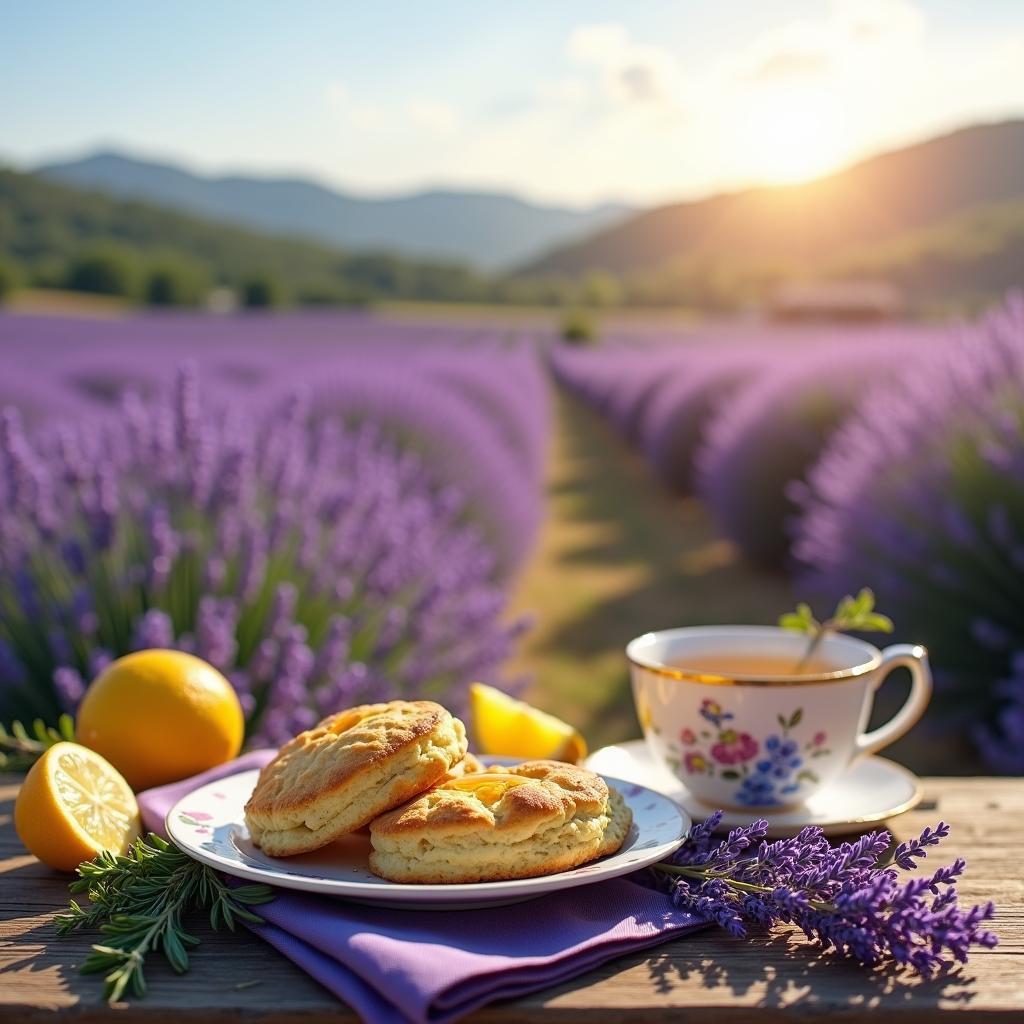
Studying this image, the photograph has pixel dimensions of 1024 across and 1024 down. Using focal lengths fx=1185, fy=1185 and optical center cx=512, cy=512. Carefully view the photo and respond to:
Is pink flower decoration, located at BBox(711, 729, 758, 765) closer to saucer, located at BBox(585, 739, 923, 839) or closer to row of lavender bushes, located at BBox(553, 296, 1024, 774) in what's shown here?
saucer, located at BBox(585, 739, 923, 839)

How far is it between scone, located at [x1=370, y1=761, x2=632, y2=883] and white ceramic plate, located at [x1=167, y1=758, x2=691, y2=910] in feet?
0.06

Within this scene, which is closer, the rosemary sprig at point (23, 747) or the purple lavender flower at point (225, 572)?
the rosemary sprig at point (23, 747)

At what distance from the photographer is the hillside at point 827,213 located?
57.9 m

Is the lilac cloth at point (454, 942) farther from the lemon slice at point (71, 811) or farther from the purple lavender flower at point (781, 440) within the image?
the purple lavender flower at point (781, 440)

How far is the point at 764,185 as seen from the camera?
92562mm

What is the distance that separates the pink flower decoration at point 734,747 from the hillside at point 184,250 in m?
43.4

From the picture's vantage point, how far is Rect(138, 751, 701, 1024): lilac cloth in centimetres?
88

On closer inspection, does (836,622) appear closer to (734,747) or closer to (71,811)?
(734,747)

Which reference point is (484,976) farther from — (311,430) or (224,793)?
(311,430)

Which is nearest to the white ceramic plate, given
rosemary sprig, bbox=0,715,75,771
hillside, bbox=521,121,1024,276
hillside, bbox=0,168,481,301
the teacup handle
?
the teacup handle

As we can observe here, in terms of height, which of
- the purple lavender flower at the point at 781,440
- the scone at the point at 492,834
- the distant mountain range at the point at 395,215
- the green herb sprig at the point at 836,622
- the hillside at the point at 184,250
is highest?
the distant mountain range at the point at 395,215

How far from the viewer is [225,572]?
268 centimetres

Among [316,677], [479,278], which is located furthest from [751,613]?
→ [479,278]

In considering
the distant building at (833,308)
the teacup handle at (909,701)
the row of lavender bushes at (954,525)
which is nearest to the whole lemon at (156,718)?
the teacup handle at (909,701)
